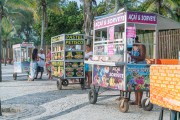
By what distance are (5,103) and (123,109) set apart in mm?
3955

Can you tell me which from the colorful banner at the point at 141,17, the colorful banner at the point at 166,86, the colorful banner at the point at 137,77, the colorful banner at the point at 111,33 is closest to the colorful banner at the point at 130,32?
the colorful banner at the point at 141,17

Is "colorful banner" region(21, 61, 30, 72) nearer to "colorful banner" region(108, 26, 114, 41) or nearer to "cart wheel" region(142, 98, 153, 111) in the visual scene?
"colorful banner" region(108, 26, 114, 41)

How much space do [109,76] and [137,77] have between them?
3.01ft

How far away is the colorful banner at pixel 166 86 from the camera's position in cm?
416

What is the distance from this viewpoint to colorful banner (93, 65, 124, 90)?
873cm

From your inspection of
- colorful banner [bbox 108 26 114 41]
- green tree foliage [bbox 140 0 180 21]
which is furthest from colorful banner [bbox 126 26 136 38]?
green tree foliage [bbox 140 0 180 21]

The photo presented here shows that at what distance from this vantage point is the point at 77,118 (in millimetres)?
8078

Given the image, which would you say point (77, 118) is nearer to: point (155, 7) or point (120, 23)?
point (120, 23)

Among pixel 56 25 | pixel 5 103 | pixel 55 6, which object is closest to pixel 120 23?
pixel 5 103

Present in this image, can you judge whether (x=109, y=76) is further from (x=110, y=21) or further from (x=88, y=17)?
(x=88, y=17)

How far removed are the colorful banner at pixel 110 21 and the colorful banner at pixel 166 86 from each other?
422 centimetres

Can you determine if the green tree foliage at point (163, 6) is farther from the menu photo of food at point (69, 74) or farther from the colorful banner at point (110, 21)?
the colorful banner at point (110, 21)

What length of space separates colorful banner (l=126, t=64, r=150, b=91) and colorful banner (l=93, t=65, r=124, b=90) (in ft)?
0.58

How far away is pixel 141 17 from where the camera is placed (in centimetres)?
880
